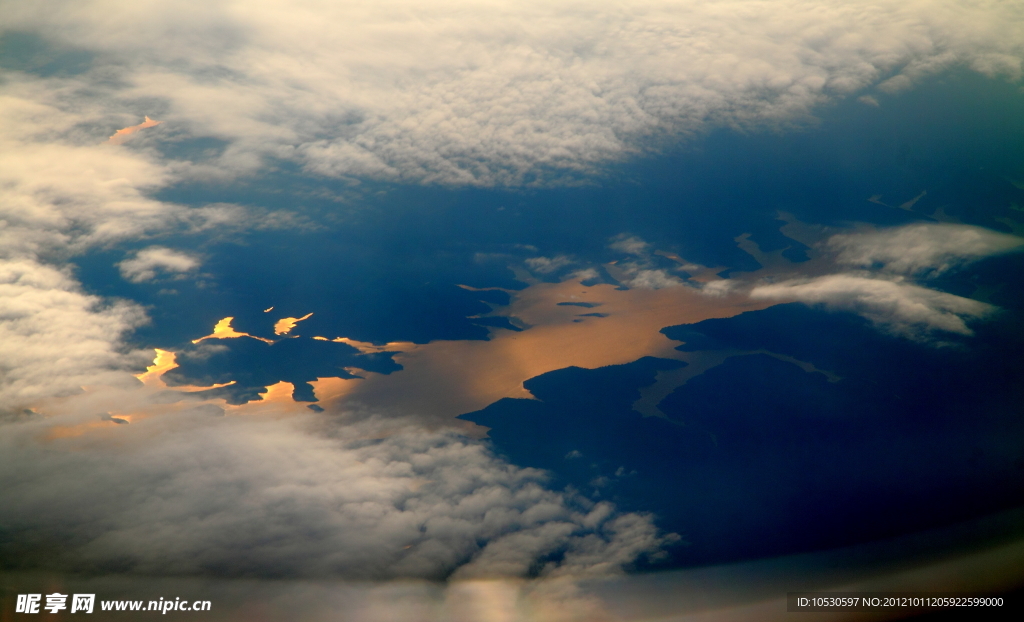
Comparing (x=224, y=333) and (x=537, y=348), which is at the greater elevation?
(x=224, y=333)

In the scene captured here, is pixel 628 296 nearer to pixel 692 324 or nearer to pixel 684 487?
pixel 692 324

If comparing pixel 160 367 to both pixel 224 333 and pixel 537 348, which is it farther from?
pixel 537 348

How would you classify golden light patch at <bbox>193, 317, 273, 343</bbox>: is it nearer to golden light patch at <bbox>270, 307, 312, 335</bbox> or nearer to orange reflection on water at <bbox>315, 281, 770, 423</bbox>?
golden light patch at <bbox>270, 307, 312, 335</bbox>

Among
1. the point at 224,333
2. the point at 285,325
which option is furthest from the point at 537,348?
the point at 224,333

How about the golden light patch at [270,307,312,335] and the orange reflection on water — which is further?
the golden light patch at [270,307,312,335]

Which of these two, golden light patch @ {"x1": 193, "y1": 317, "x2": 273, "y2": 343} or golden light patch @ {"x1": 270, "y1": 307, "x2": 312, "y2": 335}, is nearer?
golden light patch @ {"x1": 193, "y1": 317, "x2": 273, "y2": 343}

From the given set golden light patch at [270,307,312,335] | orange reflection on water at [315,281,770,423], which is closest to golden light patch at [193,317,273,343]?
golden light patch at [270,307,312,335]

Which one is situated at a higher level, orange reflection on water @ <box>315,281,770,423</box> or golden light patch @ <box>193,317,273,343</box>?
golden light patch @ <box>193,317,273,343</box>

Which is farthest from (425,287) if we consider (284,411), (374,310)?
(284,411)
